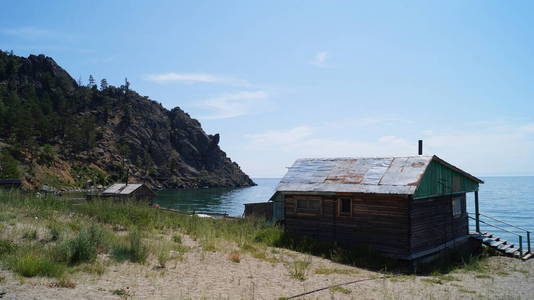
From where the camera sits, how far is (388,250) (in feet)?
52.2

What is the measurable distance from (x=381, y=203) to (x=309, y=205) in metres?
3.68

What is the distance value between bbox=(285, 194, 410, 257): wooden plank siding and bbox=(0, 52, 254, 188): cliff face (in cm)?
7097

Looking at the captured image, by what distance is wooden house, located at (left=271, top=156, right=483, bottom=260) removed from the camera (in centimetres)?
1580

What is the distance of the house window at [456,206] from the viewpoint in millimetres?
19856

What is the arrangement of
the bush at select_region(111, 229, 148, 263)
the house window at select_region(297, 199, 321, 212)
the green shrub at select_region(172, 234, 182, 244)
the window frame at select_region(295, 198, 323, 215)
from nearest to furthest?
the bush at select_region(111, 229, 148, 263) → the green shrub at select_region(172, 234, 182, 244) → the window frame at select_region(295, 198, 323, 215) → the house window at select_region(297, 199, 321, 212)

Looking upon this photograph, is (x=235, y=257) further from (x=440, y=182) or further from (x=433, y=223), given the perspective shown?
(x=440, y=182)

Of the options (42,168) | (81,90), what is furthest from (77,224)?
(81,90)

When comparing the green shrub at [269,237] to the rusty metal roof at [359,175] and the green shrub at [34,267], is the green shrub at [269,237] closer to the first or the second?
the rusty metal roof at [359,175]

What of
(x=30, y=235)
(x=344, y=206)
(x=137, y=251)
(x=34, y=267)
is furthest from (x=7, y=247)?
(x=344, y=206)

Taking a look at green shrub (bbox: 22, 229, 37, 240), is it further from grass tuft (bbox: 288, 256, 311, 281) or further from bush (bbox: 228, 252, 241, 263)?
grass tuft (bbox: 288, 256, 311, 281)

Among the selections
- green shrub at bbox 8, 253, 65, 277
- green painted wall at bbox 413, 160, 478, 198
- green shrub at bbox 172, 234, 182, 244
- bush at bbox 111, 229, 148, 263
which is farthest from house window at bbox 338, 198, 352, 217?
green shrub at bbox 8, 253, 65, 277

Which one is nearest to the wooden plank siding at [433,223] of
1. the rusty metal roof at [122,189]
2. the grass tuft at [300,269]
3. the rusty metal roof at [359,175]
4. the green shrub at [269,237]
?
the rusty metal roof at [359,175]

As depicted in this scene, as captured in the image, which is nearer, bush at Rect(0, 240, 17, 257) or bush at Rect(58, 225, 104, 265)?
bush at Rect(0, 240, 17, 257)

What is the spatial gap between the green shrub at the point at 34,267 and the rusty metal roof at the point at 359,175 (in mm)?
11214
